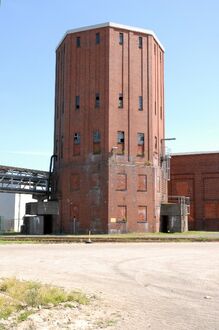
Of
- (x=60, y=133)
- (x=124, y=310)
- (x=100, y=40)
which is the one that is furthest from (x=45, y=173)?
(x=124, y=310)

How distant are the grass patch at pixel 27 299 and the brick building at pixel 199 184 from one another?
52.3 m

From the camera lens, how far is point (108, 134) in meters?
50.0

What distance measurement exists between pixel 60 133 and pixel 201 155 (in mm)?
20182

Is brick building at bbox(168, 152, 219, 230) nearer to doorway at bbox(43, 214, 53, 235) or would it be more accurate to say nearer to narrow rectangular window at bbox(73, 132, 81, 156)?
narrow rectangular window at bbox(73, 132, 81, 156)

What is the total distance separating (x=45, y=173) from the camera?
55594 millimetres

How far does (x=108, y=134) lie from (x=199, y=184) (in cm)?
1882

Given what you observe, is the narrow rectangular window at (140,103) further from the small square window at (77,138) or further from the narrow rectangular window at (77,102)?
the small square window at (77,138)

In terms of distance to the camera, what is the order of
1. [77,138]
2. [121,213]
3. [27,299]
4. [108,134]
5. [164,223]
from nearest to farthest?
[27,299] < [121,213] < [108,134] < [77,138] < [164,223]

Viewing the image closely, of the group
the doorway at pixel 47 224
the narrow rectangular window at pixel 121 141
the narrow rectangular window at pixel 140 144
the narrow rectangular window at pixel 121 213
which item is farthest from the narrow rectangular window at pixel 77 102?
the doorway at pixel 47 224

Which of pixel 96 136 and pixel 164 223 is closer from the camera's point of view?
pixel 96 136

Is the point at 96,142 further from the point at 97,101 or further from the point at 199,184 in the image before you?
the point at 199,184

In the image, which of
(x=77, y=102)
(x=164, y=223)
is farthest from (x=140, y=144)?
(x=164, y=223)

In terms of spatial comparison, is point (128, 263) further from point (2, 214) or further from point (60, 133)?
point (2, 214)

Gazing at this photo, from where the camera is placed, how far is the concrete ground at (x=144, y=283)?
28.5ft
